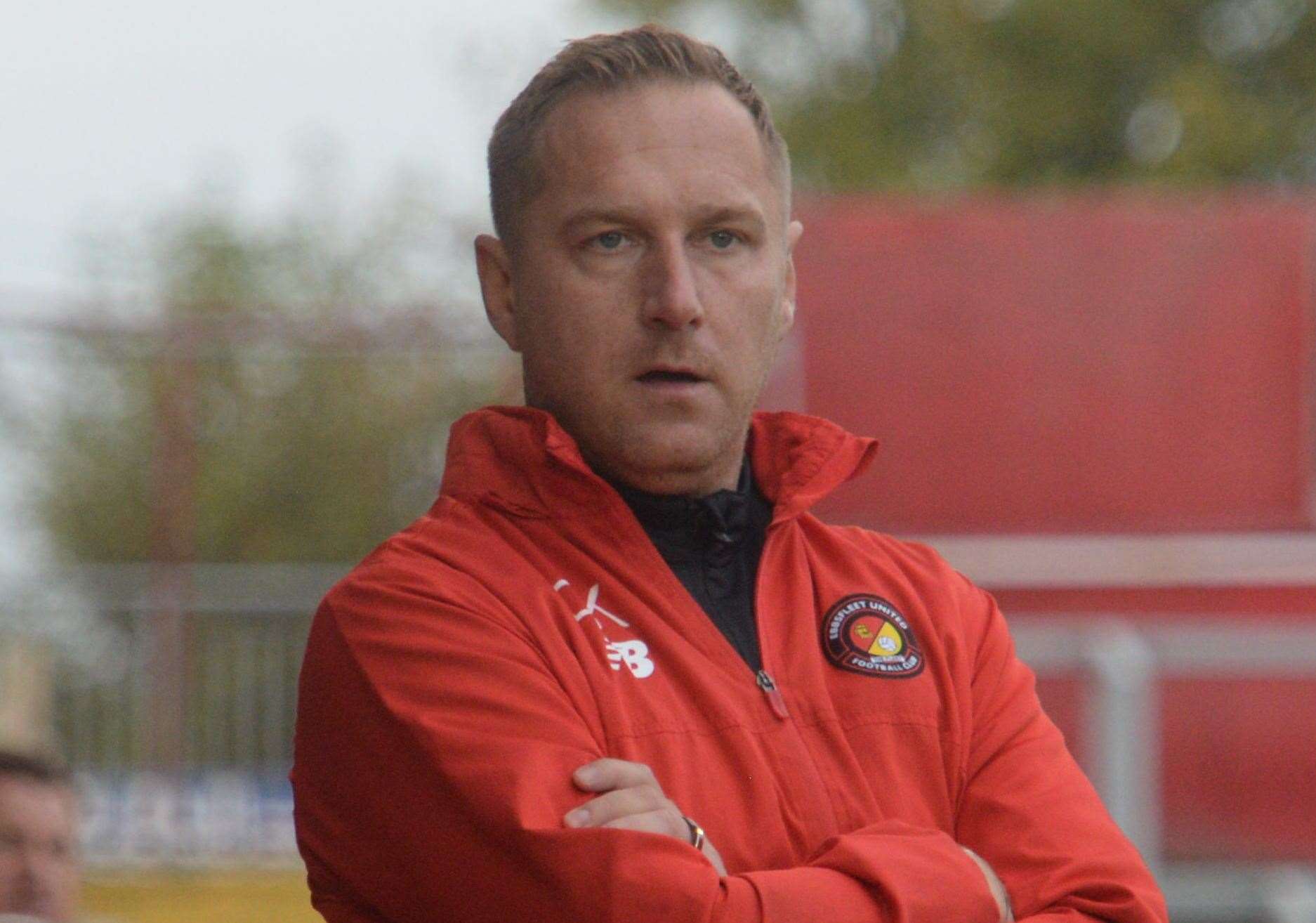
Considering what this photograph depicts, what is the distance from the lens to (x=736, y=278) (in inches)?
90.4

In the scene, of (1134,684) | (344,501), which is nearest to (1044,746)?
(1134,684)

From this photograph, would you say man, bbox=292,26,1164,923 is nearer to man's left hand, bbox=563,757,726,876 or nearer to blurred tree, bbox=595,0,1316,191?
man's left hand, bbox=563,757,726,876

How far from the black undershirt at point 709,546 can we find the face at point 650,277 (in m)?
0.02

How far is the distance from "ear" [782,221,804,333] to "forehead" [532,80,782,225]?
121mm

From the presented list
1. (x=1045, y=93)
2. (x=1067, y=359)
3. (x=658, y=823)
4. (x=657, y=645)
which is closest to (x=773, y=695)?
(x=657, y=645)

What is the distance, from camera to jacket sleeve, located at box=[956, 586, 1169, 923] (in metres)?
2.24

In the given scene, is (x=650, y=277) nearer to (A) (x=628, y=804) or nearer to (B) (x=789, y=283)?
(B) (x=789, y=283)

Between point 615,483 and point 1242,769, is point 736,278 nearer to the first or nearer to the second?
point 615,483

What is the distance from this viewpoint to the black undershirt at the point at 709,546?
2.30 m

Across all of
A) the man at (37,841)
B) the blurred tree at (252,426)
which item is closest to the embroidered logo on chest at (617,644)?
the man at (37,841)

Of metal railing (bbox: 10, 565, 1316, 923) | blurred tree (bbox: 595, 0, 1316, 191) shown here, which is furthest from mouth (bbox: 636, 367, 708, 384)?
blurred tree (bbox: 595, 0, 1316, 191)

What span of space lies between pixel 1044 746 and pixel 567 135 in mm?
884

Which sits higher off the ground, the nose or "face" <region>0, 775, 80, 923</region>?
the nose

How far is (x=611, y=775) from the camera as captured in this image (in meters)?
2.05
